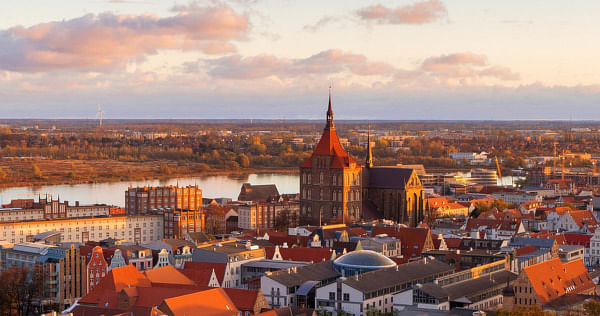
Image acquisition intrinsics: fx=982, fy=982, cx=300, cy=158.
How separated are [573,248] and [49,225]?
22570mm

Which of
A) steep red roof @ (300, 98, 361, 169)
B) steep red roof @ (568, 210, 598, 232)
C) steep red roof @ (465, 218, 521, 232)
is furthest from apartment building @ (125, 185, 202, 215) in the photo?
steep red roof @ (568, 210, 598, 232)

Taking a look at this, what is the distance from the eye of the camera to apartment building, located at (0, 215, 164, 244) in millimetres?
42625

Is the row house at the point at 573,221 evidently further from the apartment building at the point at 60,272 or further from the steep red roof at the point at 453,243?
the apartment building at the point at 60,272

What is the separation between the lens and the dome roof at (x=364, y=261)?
28.8m

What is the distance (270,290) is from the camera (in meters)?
27.7

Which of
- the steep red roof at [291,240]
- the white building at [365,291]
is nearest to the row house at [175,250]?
the steep red roof at [291,240]

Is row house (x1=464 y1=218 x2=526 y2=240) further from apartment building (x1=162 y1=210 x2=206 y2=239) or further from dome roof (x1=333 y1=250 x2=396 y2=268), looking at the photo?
apartment building (x1=162 y1=210 x2=206 y2=239)

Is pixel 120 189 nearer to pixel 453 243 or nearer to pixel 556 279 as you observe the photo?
pixel 453 243

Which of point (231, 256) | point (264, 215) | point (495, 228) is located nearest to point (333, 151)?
point (264, 215)

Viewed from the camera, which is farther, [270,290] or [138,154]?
[138,154]

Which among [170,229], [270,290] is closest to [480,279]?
[270,290]

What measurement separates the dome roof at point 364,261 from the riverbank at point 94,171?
55315mm

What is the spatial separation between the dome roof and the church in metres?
19.4

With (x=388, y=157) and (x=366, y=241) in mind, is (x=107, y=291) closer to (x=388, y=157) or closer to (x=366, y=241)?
(x=366, y=241)
